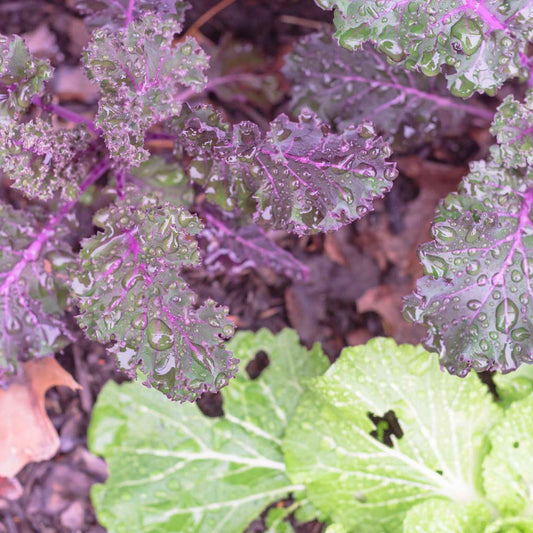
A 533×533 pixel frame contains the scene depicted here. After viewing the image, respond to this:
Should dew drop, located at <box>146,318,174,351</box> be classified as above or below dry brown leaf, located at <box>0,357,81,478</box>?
above

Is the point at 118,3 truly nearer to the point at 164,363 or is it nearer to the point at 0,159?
the point at 0,159

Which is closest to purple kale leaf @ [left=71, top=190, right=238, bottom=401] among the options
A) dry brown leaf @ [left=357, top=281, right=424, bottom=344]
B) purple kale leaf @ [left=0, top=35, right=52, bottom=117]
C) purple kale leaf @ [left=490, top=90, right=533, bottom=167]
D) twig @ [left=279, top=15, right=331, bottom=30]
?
purple kale leaf @ [left=0, top=35, right=52, bottom=117]

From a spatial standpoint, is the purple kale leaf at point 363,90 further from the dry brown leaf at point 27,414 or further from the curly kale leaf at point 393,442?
the dry brown leaf at point 27,414

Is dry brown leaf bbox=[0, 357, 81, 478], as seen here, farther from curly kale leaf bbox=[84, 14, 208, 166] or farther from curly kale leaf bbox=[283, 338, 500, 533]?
curly kale leaf bbox=[84, 14, 208, 166]

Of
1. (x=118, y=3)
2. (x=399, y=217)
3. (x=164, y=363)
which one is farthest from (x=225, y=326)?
(x=399, y=217)

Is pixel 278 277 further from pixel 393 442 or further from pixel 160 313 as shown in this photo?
pixel 160 313

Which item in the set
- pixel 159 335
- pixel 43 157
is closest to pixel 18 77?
pixel 43 157

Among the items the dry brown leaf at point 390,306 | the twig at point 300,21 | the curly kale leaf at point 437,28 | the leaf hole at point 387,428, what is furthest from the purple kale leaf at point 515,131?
the twig at point 300,21
